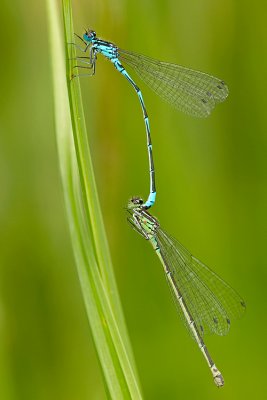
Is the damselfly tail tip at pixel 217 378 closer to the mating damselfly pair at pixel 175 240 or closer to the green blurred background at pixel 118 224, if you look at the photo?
the mating damselfly pair at pixel 175 240

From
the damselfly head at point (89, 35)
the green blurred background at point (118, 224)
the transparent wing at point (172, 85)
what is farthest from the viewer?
the transparent wing at point (172, 85)

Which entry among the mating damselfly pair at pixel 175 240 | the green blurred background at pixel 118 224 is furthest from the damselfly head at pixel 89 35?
the green blurred background at pixel 118 224

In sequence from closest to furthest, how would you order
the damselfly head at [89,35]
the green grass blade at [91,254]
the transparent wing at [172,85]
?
the green grass blade at [91,254], the damselfly head at [89,35], the transparent wing at [172,85]

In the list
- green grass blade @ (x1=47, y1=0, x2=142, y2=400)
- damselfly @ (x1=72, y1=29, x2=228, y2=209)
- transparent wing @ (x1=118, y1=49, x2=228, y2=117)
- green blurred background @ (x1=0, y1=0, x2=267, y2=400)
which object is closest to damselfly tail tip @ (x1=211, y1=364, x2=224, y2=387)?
green blurred background @ (x1=0, y1=0, x2=267, y2=400)

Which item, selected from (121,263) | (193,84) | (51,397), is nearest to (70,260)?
(121,263)

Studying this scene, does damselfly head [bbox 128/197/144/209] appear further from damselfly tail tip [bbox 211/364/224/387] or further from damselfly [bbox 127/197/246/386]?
damselfly tail tip [bbox 211/364/224/387]

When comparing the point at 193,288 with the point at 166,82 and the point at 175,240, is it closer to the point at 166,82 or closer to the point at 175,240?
the point at 175,240

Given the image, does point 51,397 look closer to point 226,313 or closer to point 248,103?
point 226,313
